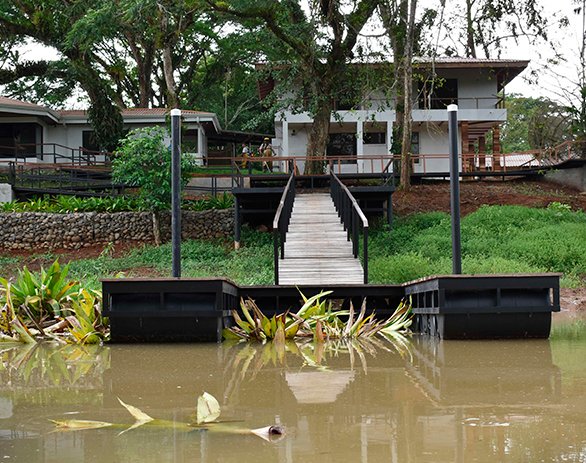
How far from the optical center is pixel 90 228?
2098 centimetres

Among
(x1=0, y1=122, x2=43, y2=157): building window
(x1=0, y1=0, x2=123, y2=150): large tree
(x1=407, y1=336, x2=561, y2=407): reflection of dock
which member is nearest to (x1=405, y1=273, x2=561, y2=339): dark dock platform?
(x1=407, y1=336, x2=561, y2=407): reflection of dock

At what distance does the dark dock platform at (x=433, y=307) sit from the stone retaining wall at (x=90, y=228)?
12945 mm

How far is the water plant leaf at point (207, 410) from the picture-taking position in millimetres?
3839

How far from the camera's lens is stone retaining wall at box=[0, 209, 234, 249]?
20891 millimetres

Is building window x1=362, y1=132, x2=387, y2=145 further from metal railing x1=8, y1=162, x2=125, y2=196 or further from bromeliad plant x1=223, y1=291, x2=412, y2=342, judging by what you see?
bromeliad plant x1=223, y1=291, x2=412, y2=342

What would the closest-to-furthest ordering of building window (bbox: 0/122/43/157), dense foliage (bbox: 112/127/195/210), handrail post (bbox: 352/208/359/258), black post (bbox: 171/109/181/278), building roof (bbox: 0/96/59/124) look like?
black post (bbox: 171/109/181/278)
handrail post (bbox: 352/208/359/258)
dense foliage (bbox: 112/127/195/210)
building roof (bbox: 0/96/59/124)
building window (bbox: 0/122/43/157)

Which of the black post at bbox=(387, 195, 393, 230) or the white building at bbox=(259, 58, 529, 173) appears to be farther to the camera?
the white building at bbox=(259, 58, 529, 173)

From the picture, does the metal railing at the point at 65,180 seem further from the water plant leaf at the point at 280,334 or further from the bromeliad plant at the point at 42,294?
the water plant leaf at the point at 280,334


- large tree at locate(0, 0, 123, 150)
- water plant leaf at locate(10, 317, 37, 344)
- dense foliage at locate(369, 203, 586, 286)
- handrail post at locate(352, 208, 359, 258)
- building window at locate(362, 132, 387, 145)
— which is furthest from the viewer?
building window at locate(362, 132, 387, 145)

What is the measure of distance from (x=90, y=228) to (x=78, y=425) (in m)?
18.2

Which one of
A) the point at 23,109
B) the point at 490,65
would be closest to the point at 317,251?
the point at 490,65

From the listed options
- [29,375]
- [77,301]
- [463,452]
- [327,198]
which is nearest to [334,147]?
[327,198]

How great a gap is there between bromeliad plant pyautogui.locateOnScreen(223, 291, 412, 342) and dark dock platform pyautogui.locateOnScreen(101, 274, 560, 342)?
50cm

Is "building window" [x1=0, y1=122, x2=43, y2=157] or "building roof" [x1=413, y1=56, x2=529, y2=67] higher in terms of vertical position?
"building roof" [x1=413, y1=56, x2=529, y2=67]
